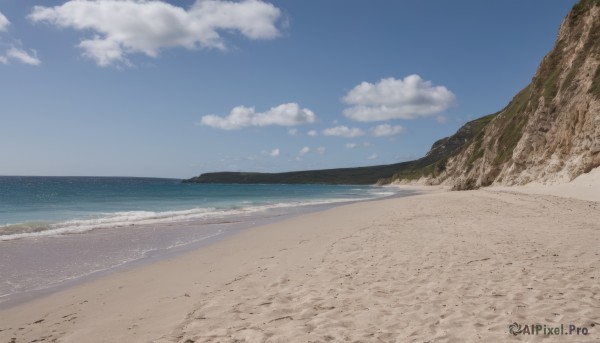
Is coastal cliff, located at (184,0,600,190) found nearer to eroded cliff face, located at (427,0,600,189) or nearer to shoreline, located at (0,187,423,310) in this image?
eroded cliff face, located at (427,0,600,189)

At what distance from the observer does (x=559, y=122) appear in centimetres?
3488

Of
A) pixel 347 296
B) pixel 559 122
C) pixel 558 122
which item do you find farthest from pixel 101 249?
pixel 558 122

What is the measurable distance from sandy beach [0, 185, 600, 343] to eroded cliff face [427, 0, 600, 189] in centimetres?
2210

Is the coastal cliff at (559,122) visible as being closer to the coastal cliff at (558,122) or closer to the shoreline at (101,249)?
the coastal cliff at (558,122)

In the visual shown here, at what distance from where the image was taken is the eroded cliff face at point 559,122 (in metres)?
29.7

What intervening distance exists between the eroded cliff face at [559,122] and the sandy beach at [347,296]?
22097mm

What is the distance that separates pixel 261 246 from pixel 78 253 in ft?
20.6

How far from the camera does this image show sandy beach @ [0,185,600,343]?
5.24 meters

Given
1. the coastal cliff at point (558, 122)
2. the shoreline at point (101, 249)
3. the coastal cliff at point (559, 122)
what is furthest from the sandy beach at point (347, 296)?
the coastal cliff at point (558, 122)

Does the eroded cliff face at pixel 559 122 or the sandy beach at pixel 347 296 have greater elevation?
the eroded cliff face at pixel 559 122

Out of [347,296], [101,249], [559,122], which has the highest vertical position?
[559,122]

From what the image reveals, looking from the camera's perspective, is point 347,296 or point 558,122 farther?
point 558,122

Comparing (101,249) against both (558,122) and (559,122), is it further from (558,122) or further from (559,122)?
(558,122)

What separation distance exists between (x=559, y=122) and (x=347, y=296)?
121 feet
